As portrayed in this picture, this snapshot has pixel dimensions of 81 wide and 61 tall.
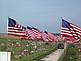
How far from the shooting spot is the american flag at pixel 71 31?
→ 1148cm

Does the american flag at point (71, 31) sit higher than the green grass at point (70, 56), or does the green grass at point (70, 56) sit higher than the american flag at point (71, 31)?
the american flag at point (71, 31)

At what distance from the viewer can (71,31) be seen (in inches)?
464

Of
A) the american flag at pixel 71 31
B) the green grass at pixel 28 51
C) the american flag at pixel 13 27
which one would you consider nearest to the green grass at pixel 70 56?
the green grass at pixel 28 51

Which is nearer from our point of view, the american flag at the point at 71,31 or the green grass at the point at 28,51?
the american flag at the point at 71,31

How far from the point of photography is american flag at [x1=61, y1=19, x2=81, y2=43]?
11477 millimetres

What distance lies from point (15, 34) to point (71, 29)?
385cm

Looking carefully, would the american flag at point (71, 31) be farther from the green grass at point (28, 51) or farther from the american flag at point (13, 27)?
the green grass at point (28, 51)

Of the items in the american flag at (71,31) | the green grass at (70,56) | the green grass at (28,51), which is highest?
the american flag at (71,31)

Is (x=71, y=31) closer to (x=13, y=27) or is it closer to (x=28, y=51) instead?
(x=13, y=27)

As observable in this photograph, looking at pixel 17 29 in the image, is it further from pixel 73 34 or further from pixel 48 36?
pixel 48 36

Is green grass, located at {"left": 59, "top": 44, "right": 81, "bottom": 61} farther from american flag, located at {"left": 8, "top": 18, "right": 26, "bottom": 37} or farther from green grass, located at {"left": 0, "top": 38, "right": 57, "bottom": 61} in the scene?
american flag, located at {"left": 8, "top": 18, "right": 26, "bottom": 37}

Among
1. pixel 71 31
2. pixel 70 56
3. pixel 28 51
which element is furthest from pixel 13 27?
pixel 28 51

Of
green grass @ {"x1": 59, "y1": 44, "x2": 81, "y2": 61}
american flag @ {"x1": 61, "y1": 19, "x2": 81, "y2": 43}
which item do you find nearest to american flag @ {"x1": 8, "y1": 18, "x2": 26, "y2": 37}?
american flag @ {"x1": 61, "y1": 19, "x2": 81, "y2": 43}

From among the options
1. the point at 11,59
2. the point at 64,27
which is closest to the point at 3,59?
the point at 11,59
